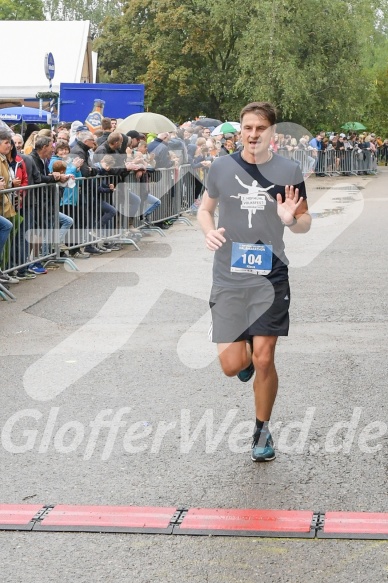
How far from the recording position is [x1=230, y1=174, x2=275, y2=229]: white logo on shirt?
586cm

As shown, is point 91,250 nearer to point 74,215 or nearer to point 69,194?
point 74,215

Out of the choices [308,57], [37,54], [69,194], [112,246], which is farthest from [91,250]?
[308,57]

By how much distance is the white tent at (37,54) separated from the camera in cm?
4147

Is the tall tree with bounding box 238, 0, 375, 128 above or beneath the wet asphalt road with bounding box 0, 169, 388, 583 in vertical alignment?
above

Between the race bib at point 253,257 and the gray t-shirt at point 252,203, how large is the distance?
1.0 inches

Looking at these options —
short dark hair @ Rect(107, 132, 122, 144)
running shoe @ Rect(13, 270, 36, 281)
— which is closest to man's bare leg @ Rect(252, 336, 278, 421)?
running shoe @ Rect(13, 270, 36, 281)

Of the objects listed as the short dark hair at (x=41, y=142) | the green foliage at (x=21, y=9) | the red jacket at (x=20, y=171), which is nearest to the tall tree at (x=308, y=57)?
the short dark hair at (x=41, y=142)

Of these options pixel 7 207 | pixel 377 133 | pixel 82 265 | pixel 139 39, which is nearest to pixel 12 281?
pixel 7 207

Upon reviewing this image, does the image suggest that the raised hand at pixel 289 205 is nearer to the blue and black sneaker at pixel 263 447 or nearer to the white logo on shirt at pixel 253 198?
the white logo on shirt at pixel 253 198

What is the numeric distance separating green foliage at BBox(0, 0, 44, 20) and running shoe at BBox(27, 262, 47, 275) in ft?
267

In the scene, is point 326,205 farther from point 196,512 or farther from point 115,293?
point 196,512

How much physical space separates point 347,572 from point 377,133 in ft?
215

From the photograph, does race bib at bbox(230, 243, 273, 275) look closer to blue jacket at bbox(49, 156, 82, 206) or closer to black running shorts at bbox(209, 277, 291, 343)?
black running shorts at bbox(209, 277, 291, 343)

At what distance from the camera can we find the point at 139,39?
200 ft
